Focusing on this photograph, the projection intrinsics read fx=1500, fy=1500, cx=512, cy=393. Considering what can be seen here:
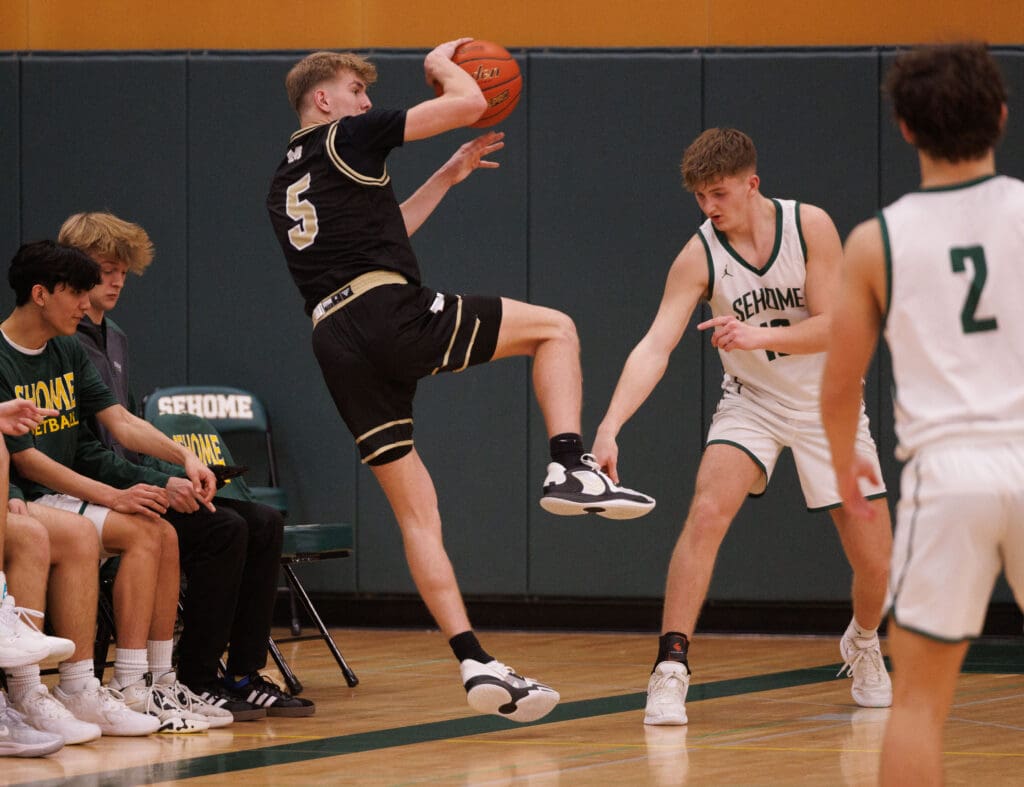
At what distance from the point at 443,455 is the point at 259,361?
1052mm

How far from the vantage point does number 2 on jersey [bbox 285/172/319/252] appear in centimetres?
423

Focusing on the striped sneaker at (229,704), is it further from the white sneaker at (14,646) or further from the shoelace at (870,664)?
the shoelace at (870,664)

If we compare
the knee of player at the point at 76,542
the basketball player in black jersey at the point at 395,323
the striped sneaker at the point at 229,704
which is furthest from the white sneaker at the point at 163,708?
the basketball player in black jersey at the point at 395,323

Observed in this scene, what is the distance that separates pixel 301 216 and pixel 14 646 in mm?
1398

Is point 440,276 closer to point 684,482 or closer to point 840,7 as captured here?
point 684,482

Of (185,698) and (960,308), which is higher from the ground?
(960,308)

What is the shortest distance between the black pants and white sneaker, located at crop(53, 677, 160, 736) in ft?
1.10

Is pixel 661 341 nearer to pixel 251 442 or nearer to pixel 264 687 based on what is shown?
pixel 264 687

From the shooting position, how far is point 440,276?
7.43m

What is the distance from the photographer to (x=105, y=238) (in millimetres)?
4918

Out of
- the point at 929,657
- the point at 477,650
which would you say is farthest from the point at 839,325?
the point at 477,650

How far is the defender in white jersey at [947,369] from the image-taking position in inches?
92.0

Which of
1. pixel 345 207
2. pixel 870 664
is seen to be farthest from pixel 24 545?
pixel 870 664

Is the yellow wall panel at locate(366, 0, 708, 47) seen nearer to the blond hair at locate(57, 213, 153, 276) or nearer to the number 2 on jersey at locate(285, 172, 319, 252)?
the blond hair at locate(57, 213, 153, 276)
